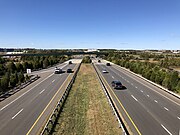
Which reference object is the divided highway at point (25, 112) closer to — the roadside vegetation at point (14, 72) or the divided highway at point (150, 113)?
the divided highway at point (150, 113)

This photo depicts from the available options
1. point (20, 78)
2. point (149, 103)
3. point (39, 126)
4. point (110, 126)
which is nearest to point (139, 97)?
point (149, 103)

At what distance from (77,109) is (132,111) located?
18.1 ft

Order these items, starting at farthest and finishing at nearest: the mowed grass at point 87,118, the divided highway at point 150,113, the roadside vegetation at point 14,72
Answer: the roadside vegetation at point 14,72, the divided highway at point 150,113, the mowed grass at point 87,118

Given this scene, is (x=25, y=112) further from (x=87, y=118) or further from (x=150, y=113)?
(x=150, y=113)

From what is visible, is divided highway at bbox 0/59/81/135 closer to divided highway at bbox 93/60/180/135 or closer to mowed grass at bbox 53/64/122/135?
mowed grass at bbox 53/64/122/135

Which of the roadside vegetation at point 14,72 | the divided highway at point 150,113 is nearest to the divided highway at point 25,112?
the divided highway at point 150,113

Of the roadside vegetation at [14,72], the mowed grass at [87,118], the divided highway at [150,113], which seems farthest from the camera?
the roadside vegetation at [14,72]

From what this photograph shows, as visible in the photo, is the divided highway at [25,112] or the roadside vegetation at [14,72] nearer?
the divided highway at [25,112]

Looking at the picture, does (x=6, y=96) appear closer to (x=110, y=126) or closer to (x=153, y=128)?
(x=110, y=126)

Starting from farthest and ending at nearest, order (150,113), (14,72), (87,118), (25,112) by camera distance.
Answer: (14,72)
(25,112)
(150,113)
(87,118)

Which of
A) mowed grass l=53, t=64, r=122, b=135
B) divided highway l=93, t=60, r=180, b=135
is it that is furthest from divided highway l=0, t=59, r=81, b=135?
divided highway l=93, t=60, r=180, b=135

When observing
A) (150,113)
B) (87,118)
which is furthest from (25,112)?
(150,113)

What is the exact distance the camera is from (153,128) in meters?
14.5

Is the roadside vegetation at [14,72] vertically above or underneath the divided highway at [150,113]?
underneath
